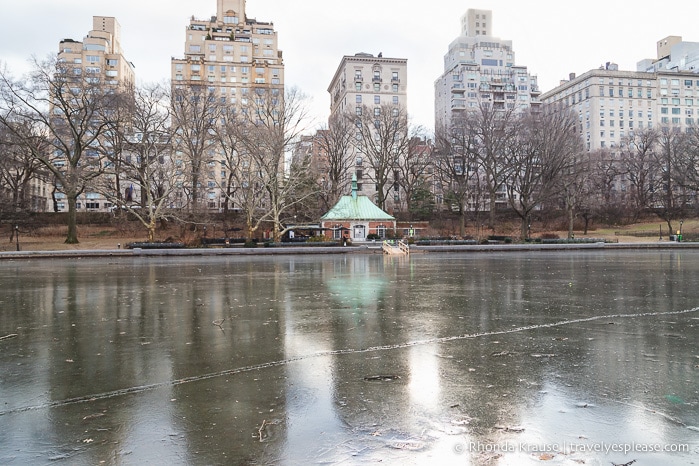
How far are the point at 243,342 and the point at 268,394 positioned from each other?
2.58 metres

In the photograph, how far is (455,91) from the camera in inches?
4732

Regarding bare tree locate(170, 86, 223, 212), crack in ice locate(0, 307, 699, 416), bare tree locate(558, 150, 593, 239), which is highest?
bare tree locate(170, 86, 223, 212)

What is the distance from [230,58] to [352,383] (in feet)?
371

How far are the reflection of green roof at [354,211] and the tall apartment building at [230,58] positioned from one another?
50776 millimetres

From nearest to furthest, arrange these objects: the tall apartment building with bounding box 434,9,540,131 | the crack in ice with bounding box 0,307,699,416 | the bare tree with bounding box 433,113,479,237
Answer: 1. the crack in ice with bounding box 0,307,699,416
2. the bare tree with bounding box 433,113,479,237
3. the tall apartment building with bounding box 434,9,540,131

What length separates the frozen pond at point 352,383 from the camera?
402 cm

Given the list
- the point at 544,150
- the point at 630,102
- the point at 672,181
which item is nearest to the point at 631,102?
the point at 630,102

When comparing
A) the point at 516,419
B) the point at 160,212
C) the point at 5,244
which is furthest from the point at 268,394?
the point at 5,244

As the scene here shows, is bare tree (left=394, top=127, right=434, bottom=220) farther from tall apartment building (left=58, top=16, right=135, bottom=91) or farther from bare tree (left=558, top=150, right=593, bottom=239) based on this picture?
tall apartment building (left=58, top=16, right=135, bottom=91)

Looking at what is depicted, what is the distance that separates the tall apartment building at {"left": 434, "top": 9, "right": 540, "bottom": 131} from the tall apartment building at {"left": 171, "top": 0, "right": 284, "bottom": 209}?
44825 mm

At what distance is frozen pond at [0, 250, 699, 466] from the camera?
4.02 m

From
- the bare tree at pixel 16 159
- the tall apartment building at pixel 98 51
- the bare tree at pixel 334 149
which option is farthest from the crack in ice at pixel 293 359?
the tall apartment building at pixel 98 51

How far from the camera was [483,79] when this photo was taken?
12081cm

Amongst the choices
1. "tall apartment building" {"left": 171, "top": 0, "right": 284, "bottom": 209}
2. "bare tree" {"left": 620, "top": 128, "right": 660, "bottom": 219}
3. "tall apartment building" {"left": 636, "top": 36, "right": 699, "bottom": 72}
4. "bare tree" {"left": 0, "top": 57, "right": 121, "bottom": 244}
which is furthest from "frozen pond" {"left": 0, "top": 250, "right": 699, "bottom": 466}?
"tall apartment building" {"left": 636, "top": 36, "right": 699, "bottom": 72}
